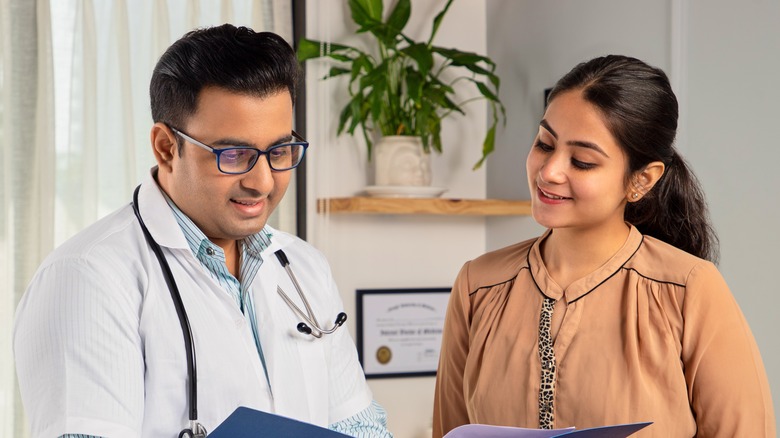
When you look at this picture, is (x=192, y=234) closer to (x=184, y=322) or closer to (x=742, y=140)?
(x=184, y=322)

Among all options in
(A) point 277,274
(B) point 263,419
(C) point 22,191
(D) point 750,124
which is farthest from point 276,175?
(C) point 22,191

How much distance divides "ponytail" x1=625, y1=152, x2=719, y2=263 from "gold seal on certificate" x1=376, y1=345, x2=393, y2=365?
5.42 ft

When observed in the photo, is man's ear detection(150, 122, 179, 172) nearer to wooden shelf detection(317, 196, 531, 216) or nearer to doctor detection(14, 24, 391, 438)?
doctor detection(14, 24, 391, 438)

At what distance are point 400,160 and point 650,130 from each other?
1583 mm

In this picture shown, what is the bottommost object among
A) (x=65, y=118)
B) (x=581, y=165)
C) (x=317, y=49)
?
(x=581, y=165)

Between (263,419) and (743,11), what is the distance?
1798 mm

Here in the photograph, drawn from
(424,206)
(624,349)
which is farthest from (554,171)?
(424,206)

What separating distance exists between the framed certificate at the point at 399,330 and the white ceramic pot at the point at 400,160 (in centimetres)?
44

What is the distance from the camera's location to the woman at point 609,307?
146 centimetres

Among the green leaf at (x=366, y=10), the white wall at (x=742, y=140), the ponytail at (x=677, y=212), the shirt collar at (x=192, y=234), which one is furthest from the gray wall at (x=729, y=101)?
the shirt collar at (x=192, y=234)

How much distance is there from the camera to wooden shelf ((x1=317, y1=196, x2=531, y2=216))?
2.98 meters

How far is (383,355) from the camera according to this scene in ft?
10.6

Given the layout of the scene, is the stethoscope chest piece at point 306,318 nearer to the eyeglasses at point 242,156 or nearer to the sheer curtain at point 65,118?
the eyeglasses at point 242,156

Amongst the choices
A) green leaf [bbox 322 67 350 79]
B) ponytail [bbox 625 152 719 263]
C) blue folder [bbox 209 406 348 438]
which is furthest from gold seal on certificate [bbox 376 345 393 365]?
blue folder [bbox 209 406 348 438]
